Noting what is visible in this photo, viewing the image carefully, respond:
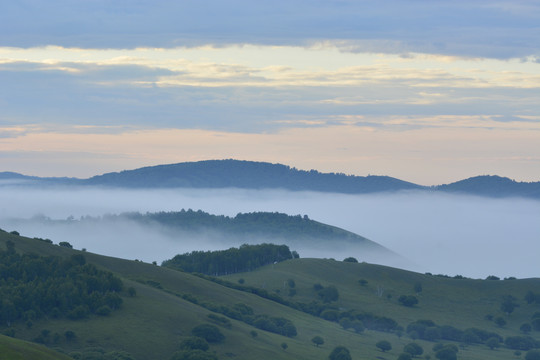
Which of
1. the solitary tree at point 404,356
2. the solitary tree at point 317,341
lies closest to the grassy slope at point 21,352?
the solitary tree at point 317,341

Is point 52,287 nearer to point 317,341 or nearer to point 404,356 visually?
point 317,341

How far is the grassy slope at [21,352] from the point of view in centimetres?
9356

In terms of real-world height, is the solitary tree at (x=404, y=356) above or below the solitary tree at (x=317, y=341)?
below

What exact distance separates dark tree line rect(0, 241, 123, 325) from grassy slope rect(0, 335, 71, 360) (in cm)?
5259

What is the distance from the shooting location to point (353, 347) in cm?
19938

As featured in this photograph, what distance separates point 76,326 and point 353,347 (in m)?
74.5

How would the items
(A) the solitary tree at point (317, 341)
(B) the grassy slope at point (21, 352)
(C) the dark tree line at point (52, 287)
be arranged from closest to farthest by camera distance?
(B) the grassy slope at point (21, 352) < (C) the dark tree line at point (52, 287) < (A) the solitary tree at point (317, 341)

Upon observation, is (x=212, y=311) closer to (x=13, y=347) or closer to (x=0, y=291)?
(x=0, y=291)

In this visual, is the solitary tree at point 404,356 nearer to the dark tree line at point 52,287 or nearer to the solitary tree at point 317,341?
the solitary tree at point 317,341

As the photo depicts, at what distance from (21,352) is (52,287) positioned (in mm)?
73018

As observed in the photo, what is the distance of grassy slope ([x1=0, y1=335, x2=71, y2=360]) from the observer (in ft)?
307

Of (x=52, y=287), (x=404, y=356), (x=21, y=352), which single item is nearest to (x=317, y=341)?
(x=404, y=356)

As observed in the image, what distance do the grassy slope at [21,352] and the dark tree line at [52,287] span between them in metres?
52.6

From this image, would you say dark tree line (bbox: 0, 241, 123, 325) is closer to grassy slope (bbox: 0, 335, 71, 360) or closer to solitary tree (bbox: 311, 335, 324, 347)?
solitary tree (bbox: 311, 335, 324, 347)
